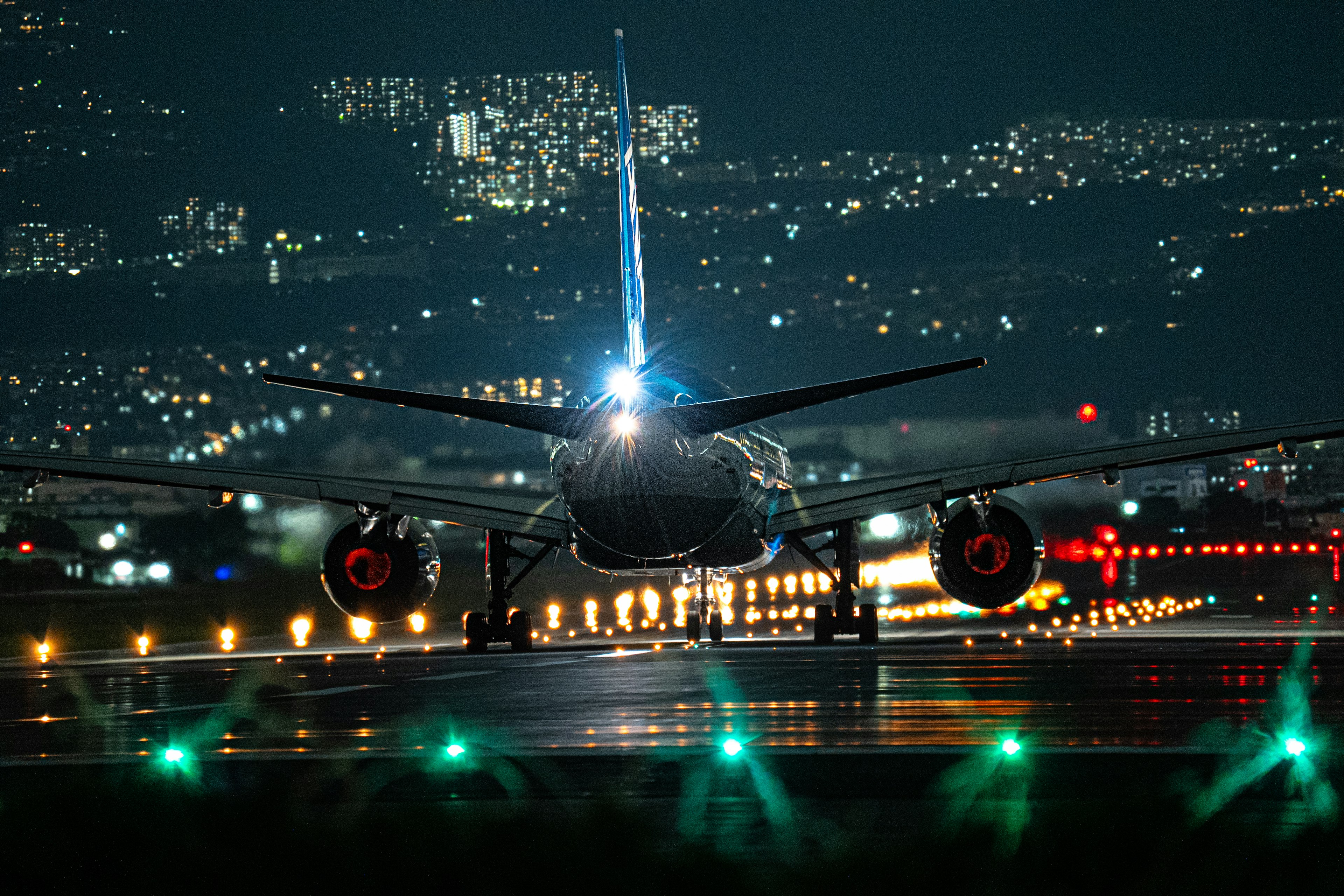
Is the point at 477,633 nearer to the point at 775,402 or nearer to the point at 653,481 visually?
the point at 653,481

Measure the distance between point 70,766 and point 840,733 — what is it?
5.95 metres

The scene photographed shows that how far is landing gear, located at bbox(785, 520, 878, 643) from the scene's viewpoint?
30.8 meters

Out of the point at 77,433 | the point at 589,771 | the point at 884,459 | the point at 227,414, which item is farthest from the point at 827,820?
the point at 77,433

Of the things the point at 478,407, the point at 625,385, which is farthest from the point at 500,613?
the point at 478,407

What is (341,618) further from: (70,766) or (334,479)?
(70,766)

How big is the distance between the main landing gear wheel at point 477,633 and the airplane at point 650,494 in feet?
0.12

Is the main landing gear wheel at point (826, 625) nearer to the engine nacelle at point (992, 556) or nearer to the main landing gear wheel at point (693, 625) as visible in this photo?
the main landing gear wheel at point (693, 625)

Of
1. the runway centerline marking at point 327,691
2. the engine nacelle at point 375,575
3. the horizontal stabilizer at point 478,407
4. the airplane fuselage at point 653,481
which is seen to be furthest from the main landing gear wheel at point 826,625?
the runway centerline marking at point 327,691

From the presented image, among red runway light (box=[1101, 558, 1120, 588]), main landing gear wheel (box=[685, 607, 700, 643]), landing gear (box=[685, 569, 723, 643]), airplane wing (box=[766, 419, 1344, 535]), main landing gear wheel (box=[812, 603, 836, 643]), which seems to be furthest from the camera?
red runway light (box=[1101, 558, 1120, 588])

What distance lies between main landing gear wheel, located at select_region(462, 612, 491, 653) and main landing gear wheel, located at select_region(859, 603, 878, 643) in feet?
24.3

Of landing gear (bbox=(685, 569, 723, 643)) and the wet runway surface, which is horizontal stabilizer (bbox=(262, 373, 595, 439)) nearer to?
the wet runway surface

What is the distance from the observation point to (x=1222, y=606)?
47781 mm

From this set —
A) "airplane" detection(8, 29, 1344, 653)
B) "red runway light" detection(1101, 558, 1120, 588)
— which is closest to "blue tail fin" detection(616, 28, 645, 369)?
"airplane" detection(8, 29, 1344, 653)

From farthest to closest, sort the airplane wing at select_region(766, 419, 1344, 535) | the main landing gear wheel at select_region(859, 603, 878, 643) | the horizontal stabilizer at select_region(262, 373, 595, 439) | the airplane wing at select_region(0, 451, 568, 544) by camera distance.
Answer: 1. the main landing gear wheel at select_region(859, 603, 878, 643)
2. the airplane wing at select_region(0, 451, 568, 544)
3. the airplane wing at select_region(766, 419, 1344, 535)
4. the horizontal stabilizer at select_region(262, 373, 595, 439)
